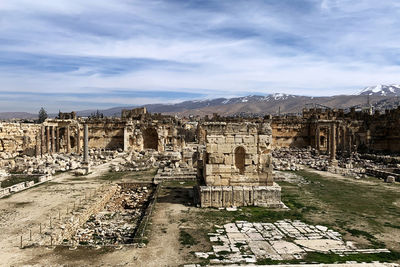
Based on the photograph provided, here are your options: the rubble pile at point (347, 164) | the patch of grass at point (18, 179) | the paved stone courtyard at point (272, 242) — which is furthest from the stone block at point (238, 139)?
the patch of grass at point (18, 179)

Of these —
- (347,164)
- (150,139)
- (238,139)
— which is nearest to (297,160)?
(347,164)

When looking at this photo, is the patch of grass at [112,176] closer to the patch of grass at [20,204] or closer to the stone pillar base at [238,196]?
the patch of grass at [20,204]

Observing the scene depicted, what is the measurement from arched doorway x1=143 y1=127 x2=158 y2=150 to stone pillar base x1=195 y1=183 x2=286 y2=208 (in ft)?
95.0

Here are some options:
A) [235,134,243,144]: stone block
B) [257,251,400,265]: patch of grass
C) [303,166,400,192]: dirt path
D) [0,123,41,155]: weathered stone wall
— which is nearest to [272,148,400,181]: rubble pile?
[303,166,400,192]: dirt path

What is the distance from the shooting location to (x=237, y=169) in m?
14.1

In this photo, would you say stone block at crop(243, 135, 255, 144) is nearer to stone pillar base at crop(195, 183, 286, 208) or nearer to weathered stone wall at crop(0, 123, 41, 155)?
stone pillar base at crop(195, 183, 286, 208)

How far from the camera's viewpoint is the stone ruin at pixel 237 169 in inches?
532

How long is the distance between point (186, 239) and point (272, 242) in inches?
99.2

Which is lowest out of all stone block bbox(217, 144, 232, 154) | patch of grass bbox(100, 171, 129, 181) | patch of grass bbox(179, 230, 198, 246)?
patch of grass bbox(100, 171, 129, 181)

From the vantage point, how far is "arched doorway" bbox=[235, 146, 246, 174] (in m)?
14.3

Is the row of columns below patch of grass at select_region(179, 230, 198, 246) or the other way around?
the other way around

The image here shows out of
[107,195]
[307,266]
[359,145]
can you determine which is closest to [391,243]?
[307,266]

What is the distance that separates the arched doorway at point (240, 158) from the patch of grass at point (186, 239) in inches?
188

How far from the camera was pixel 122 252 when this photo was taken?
349 inches
